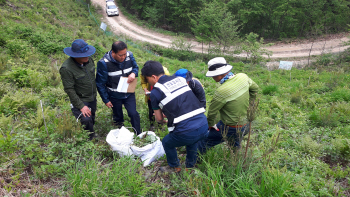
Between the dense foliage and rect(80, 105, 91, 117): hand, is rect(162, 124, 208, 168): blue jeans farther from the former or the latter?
the dense foliage

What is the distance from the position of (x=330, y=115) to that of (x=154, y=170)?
4449 mm

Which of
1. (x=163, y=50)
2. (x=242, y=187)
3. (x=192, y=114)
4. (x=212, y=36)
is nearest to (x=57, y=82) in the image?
(x=192, y=114)

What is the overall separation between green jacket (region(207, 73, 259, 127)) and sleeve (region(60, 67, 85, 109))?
2.32 m

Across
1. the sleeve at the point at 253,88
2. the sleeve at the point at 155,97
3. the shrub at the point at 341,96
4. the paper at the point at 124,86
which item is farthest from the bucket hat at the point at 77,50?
the shrub at the point at 341,96

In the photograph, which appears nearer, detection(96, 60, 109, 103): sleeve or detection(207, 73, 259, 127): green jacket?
detection(207, 73, 259, 127): green jacket

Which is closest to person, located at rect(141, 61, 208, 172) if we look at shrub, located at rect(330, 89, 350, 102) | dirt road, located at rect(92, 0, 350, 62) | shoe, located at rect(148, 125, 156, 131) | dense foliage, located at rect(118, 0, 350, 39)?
shoe, located at rect(148, 125, 156, 131)

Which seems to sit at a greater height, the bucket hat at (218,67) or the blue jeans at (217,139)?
the bucket hat at (218,67)

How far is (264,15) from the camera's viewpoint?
89.3 feet

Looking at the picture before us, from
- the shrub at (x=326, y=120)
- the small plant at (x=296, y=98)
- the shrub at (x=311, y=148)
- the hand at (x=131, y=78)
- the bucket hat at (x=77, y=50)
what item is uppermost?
the bucket hat at (x=77, y=50)

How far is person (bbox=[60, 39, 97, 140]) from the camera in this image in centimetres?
351

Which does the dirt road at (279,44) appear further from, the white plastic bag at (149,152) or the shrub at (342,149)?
the white plastic bag at (149,152)

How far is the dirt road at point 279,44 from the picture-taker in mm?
22750

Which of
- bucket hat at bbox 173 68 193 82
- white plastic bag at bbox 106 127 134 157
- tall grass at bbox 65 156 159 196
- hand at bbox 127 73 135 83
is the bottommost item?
white plastic bag at bbox 106 127 134 157

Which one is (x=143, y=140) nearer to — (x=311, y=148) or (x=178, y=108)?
(x=178, y=108)
